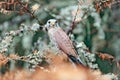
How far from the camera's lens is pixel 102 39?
7734 mm

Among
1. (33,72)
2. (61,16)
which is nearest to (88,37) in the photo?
(61,16)

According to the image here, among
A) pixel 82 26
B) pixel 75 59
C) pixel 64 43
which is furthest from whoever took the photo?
pixel 82 26

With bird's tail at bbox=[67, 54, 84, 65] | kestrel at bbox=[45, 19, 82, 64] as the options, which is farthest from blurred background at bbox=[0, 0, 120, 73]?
bird's tail at bbox=[67, 54, 84, 65]

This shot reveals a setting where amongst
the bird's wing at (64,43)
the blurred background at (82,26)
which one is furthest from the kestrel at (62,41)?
the blurred background at (82,26)

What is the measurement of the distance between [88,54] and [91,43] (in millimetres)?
3344

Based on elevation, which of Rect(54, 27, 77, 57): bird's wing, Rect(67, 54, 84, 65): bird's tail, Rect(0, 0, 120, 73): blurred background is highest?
Rect(0, 0, 120, 73): blurred background

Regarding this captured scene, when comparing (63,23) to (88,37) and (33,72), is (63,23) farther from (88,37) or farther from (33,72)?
(33,72)

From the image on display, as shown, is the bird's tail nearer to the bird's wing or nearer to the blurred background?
the bird's wing

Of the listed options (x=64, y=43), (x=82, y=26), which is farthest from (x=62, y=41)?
(x=82, y=26)

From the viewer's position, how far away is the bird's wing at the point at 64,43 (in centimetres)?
411

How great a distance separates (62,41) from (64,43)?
0.15 feet

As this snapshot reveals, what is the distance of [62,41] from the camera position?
4195 millimetres

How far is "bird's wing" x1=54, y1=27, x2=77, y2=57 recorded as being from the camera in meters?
4.11

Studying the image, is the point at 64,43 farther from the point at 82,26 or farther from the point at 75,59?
the point at 82,26
